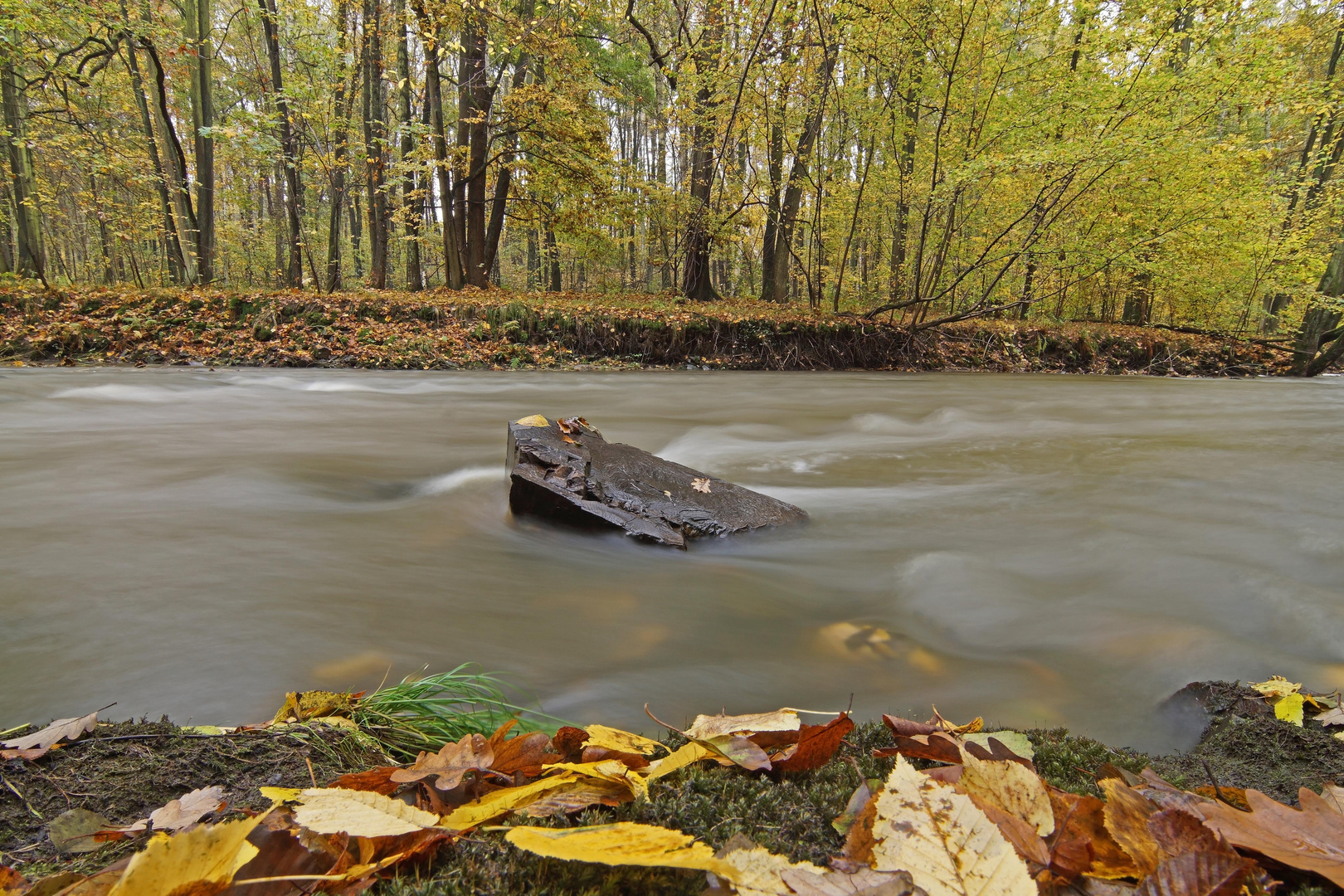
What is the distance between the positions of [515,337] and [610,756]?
41.3 feet

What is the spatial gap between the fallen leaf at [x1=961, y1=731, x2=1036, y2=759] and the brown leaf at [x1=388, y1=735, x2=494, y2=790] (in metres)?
1.16

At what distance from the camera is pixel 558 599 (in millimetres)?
3219

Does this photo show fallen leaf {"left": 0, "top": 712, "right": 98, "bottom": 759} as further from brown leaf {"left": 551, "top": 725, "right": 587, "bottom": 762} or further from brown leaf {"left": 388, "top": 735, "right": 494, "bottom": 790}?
brown leaf {"left": 551, "top": 725, "right": 587, "bottom": 762}

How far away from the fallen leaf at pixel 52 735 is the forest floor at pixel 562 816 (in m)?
0.03

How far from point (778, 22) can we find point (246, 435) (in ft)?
35.6

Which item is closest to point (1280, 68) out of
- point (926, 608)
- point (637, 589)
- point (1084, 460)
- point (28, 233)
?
point (1084, 460)

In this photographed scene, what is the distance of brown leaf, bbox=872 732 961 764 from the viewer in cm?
149

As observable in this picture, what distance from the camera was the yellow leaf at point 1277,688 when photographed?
214cm

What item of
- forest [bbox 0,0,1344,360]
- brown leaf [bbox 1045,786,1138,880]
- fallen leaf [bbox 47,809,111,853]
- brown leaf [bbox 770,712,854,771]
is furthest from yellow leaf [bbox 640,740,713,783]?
forest [bbox 0,0,1344,360]

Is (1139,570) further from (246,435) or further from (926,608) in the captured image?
(246,435)

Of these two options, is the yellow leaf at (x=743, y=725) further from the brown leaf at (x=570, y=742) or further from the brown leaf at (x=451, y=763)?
the brown leaf at (x=451, y=763)

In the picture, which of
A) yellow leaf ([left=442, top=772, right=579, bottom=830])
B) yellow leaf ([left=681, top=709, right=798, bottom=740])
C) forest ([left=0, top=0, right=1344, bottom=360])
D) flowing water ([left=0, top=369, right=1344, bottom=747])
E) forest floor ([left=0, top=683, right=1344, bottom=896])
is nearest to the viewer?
forest floor ([left=0, top=683, right=1344, bottom=896])

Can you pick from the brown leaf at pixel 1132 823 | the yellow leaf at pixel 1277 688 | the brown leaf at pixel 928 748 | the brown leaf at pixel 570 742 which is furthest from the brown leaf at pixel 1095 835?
the yellow leaf at pixel 1277 688

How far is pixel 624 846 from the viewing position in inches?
37.3
